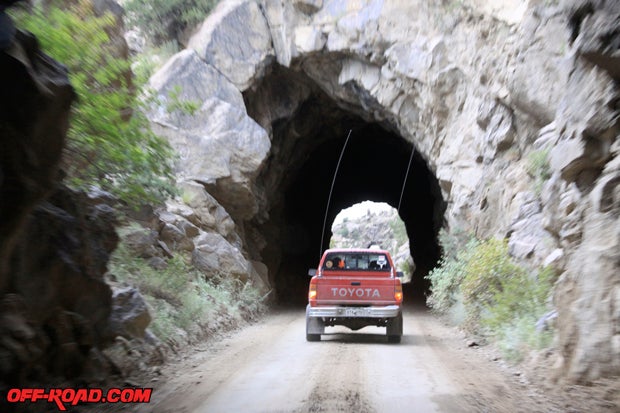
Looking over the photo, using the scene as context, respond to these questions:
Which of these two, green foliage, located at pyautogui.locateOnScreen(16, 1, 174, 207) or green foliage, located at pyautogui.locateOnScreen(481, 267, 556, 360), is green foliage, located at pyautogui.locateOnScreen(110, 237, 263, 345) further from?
green foliage, located at pyautogui.locateOnScreen(481, 267, 556, 360)

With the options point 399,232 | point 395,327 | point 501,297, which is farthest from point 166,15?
point 399,232

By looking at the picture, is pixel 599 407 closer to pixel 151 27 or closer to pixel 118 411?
pixel 118 411

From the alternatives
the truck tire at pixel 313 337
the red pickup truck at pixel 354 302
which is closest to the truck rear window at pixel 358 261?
the red pickup truck at pixel 354 302

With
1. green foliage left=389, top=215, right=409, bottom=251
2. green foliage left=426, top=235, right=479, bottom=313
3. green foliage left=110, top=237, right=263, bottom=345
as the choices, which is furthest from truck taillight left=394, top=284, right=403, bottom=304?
green foliage left=389, top=215, right=409, bottom=251

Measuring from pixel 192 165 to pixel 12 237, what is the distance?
15351mm

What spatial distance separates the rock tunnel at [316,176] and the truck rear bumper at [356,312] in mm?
13059

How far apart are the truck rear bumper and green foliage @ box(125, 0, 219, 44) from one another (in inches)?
651

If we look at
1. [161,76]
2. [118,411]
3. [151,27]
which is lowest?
[118,411]

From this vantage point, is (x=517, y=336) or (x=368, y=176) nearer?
(x=517, y=336)

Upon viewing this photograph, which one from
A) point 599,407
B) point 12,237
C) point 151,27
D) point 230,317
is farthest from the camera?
point 151,27

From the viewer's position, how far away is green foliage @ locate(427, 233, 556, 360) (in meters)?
9.71

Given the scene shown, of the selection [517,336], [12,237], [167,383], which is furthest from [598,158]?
[12,237]

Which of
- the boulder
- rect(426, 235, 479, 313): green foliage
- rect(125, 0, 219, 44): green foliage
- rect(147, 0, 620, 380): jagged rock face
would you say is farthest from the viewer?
rect(125, 0, 219, 44): green foliage

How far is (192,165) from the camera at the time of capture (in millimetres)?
20672
